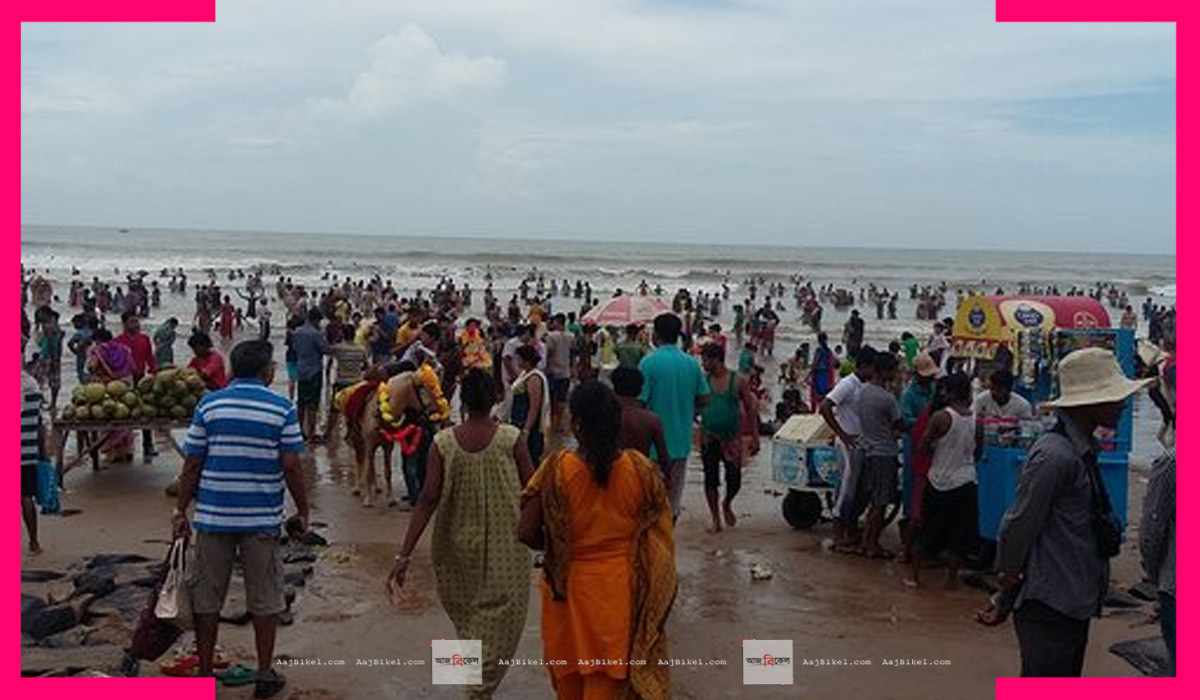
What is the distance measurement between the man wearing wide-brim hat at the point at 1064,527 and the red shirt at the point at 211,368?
7.97 metres

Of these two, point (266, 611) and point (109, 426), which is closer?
point (266, 611)

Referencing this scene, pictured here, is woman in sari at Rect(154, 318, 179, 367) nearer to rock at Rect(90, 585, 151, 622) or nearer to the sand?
the sand

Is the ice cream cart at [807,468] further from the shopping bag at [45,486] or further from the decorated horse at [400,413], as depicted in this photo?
the shopping bag at [45,486]

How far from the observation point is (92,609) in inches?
261

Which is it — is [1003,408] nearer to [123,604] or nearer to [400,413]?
[400,413]

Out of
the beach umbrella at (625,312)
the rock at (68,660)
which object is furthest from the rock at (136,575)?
the beach umbrella at (625,312)

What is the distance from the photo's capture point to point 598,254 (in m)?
100

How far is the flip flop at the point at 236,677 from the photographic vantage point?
562 cm

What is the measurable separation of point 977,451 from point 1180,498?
3367 millimetres

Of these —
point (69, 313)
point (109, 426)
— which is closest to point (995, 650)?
point (109, 426)

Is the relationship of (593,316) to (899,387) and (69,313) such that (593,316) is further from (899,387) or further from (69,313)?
(69,313)

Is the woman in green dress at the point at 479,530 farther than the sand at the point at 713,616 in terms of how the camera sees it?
No

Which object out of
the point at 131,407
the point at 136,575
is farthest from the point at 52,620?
the point at 131,407

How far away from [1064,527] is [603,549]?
164 cm
